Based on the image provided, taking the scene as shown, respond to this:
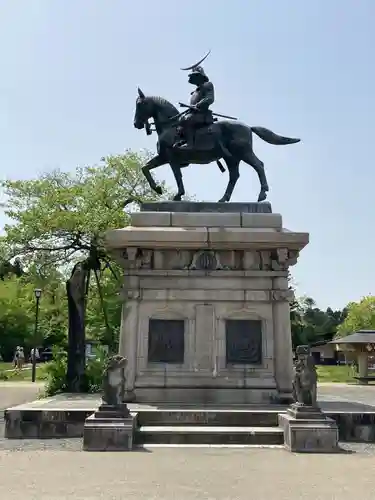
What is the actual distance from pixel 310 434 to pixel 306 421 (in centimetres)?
23

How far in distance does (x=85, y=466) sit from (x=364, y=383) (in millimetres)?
28141

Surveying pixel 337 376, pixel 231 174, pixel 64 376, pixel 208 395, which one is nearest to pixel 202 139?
pixel 231 174

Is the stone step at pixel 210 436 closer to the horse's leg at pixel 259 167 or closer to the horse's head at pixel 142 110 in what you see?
the horse's leg at pixel 259 167

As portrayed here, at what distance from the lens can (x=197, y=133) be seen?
578 inches

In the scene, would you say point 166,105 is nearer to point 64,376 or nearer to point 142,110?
point 142,110

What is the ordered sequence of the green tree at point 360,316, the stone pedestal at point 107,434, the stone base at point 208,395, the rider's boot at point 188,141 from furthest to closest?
the green tree at point 360,316, the rider's boot at point 188,141, the stone base at point 208,395, the stone pedestal at point 107,434

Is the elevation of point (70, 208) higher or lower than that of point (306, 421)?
higher

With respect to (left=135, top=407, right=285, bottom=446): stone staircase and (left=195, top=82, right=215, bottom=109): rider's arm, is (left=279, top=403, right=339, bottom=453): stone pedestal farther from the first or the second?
(left=195, top=82, right=215, bottom=109): rider's arm

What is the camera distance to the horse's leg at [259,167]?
48.4 ft

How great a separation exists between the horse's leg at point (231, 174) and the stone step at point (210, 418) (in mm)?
5946

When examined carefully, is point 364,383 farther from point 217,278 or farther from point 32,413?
point 32,413

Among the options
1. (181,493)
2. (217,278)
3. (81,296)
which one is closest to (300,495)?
(181,493)

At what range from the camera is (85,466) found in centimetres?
802

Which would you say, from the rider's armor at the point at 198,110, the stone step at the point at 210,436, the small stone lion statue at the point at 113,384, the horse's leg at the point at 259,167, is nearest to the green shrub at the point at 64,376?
the horse's leg at the point at 259,167
